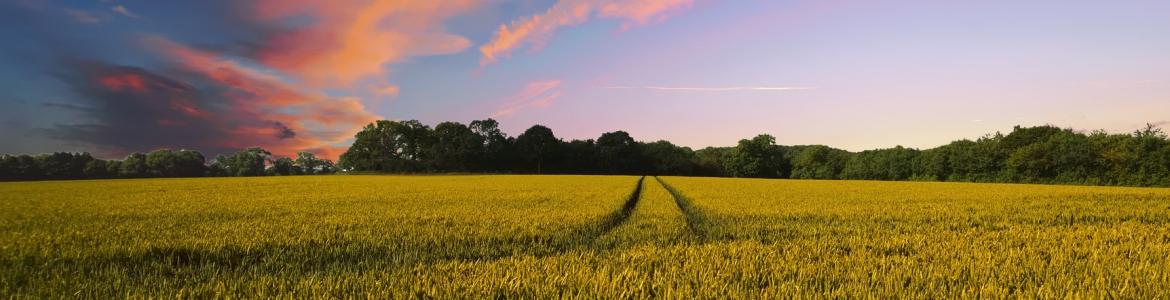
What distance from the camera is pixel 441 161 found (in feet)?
318

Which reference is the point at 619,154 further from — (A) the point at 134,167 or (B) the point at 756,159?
(A) the point at 134,167

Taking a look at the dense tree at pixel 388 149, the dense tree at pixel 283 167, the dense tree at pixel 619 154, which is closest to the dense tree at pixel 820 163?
the dense tree at pixel 619 154

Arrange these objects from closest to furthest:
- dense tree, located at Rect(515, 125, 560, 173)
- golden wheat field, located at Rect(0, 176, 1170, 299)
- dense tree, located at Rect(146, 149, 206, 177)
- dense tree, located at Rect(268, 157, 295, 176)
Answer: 1. golden wheat field, located at Rect(0, 176, 1170, 299)
2. dense tree, located at Rect(146, 149, 206, 177)
3. dense tree, located at Rect(515, 125, 560, 173)
4. dense tree, located at Rect(268, 157, 295, 176)

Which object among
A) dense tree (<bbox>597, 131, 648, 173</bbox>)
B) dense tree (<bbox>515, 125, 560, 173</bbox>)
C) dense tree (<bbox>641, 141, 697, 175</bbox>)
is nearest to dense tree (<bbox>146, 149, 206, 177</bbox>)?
dense tree (<bbox>515, 125, 560, 173</bbox>)

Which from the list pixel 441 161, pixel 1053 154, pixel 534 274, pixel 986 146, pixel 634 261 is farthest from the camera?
pixel 441 161

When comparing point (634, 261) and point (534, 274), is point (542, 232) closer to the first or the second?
→ point (634, 261)

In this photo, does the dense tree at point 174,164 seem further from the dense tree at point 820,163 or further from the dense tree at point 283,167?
the dense tree at point 820,163

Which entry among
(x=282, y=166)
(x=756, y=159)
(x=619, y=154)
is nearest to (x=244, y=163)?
(x=282, y=166)

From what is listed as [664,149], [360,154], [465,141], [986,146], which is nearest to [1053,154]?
[986,146]

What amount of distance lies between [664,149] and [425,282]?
122 m

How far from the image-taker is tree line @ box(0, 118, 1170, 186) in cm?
6331

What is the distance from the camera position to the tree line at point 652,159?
208 feet

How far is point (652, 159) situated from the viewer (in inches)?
4616

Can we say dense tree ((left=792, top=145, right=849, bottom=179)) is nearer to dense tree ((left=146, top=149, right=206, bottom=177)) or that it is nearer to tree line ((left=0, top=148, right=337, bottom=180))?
tree line ((left=0, top=148, right=337, bottom=180))
